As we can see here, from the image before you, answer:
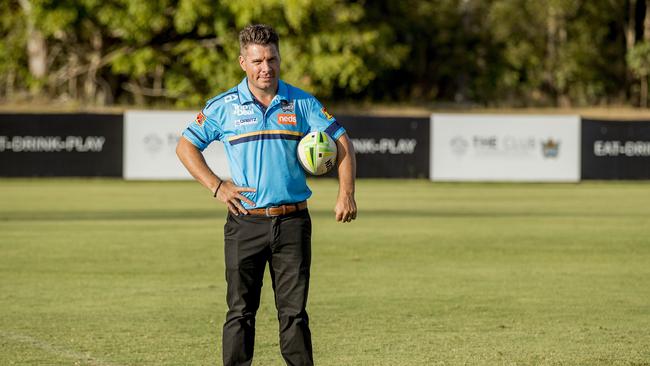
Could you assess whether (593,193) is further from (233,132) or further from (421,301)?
(233,132)

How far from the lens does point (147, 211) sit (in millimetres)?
23125

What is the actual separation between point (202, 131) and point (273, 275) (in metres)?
0.88

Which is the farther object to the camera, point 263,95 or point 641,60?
point 641,60

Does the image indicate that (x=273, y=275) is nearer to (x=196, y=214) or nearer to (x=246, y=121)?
(x=246, y=121)

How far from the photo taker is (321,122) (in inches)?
271

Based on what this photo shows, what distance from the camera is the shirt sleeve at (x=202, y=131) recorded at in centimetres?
698

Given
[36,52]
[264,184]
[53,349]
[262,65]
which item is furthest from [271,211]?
[36,52]

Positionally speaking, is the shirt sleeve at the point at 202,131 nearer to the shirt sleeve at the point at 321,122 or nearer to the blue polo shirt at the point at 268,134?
the blue polo shirt at the point at 268,134

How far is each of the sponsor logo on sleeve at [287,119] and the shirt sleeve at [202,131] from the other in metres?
0.37

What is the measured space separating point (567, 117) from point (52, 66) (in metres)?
26.3

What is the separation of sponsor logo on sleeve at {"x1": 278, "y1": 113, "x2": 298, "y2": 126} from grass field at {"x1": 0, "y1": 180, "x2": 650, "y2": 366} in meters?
2.16

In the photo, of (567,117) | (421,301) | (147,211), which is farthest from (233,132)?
(567,117)

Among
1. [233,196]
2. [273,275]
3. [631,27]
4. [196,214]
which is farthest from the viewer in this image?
[631,27]

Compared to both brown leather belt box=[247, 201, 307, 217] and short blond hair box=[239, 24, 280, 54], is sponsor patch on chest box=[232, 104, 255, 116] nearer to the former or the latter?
short blond hair box=[239, 24, 280, 54]
